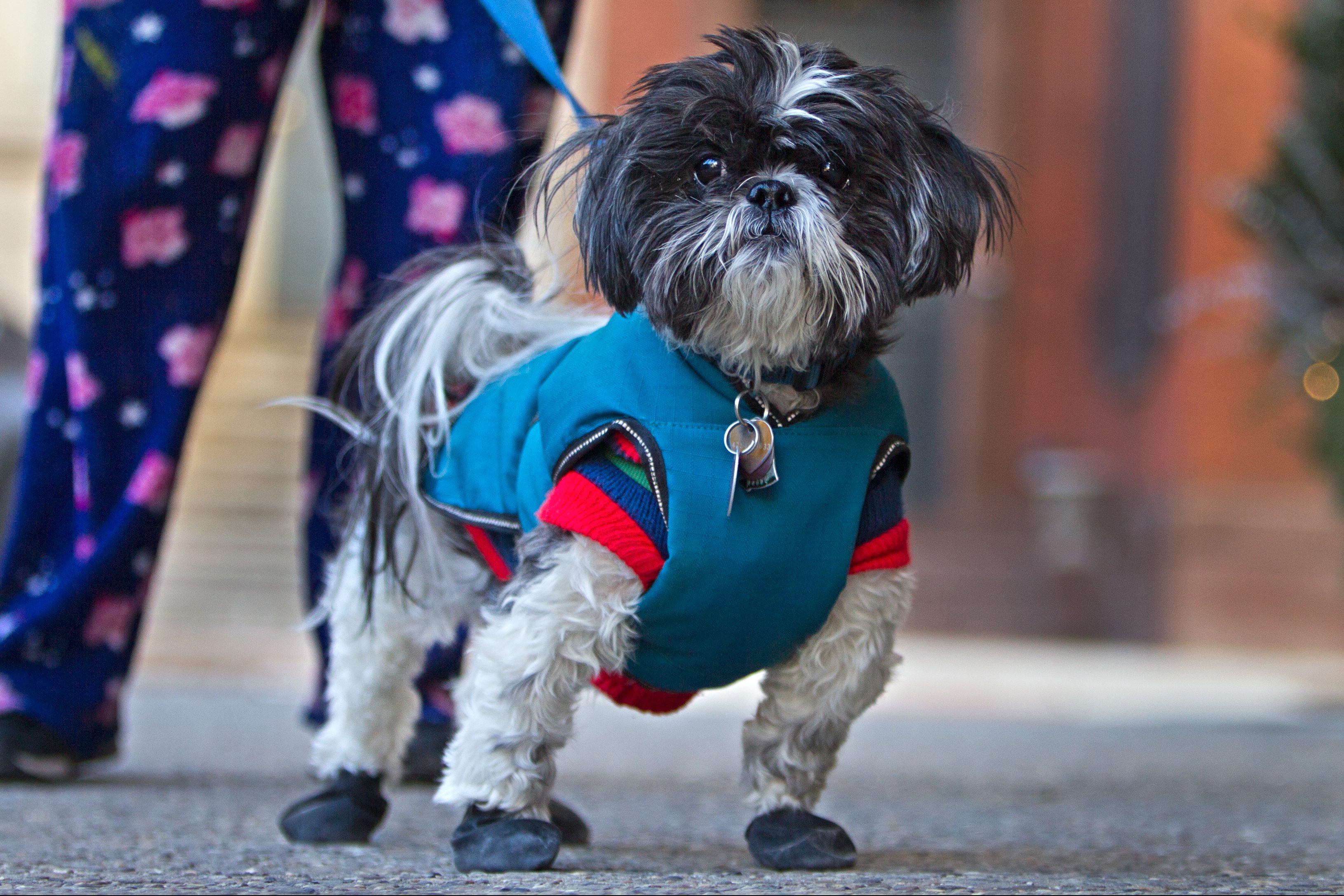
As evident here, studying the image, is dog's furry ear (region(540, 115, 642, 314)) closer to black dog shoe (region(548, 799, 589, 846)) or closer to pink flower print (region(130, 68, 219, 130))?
black dog shoe (region(548, 799, 589, 846))

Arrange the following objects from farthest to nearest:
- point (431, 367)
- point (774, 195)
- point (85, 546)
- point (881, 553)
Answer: point (85, 546) < point (431, 367) < point (881, 553) < point (774, 195)

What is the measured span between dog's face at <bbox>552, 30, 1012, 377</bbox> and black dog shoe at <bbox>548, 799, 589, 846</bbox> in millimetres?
676

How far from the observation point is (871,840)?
2.05m

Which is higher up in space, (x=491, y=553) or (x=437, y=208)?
(x=437, y=208)

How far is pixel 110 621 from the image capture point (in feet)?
7.82

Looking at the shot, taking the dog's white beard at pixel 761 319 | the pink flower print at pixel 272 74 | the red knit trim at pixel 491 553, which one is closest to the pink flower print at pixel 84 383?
the pink flower print at pixel 272 74

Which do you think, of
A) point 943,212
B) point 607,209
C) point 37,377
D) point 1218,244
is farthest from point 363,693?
point 1218,244

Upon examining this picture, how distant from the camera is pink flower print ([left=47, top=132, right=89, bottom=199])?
2.32 m

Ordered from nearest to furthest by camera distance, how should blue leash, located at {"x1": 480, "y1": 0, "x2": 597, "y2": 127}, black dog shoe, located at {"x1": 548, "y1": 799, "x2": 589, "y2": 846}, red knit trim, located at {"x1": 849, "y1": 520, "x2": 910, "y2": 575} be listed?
red knit trim, located at {"x1": 849, "y1": 520, "x2": 910, "y2": 575}
black dog shoe, located at {"x1": 548, "y1": 799, "x2": 589, "y2": 846}
blue leash, located at {"x1": 480, "y1": 0, "x2": 597, "y2": 127}

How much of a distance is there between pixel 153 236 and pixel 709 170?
3.82 feet

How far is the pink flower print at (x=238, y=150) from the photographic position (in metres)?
2.34

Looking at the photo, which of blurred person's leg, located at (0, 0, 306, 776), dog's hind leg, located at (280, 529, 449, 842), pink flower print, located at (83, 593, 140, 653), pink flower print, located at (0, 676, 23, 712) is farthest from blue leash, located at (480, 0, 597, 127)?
pink flower print, located at (0, 676, 23, 712)

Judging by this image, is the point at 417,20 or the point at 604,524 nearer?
the point at 604,524

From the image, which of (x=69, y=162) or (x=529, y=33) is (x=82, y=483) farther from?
(x=529, y=33)
